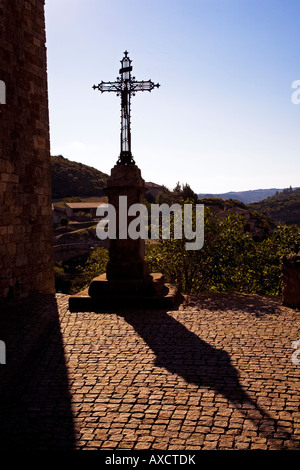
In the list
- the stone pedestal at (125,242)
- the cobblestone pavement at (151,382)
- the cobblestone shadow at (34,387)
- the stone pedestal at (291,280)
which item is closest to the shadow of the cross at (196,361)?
the cobblestone pavement at (151,382)

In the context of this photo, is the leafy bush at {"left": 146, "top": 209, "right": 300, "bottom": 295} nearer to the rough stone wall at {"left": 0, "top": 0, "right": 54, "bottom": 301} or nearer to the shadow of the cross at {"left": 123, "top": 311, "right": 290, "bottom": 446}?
the rough stone wall at {"left": 0, "top": 0, "right": 54, "bottom": 301}

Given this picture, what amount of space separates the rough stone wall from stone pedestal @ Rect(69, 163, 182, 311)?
1741 mm

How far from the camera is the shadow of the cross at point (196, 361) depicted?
3.86 meters

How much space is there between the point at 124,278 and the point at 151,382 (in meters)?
3.63

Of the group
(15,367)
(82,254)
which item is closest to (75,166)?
(82,254)

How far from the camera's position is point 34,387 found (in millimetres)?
4555

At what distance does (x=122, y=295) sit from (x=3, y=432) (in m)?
4.25

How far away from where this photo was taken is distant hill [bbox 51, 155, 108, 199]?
68.9 meters

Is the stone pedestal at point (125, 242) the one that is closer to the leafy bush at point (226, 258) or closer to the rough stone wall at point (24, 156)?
the rough stone wall at point (24, 156)

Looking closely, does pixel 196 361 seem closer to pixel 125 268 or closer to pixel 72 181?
pixel 125 268

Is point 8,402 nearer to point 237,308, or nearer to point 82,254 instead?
point 237,308

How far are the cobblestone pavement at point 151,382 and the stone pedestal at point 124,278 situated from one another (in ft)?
1.54

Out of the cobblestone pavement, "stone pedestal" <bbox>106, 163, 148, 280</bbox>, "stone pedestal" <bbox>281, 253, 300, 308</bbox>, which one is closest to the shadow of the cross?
the cobblestone pavement
